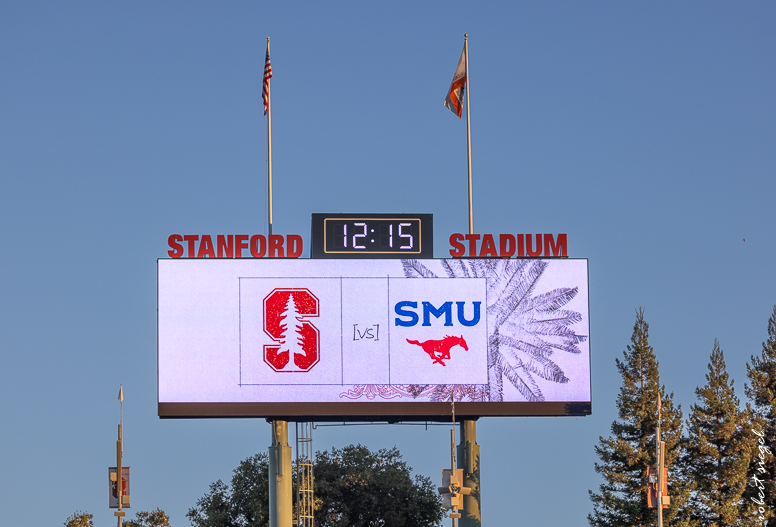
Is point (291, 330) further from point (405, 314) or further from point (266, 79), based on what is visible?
point (266, 79)

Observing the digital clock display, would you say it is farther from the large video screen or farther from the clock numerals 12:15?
the large video screen

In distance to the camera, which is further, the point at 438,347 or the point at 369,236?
the point at 369,236

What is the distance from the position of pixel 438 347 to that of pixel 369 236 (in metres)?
5.64

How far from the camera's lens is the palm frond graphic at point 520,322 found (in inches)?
2060

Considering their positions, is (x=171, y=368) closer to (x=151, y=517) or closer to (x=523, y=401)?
(x=523, y=401)

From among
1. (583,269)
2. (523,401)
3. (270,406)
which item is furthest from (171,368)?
(583,269)

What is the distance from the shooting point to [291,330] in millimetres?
52125

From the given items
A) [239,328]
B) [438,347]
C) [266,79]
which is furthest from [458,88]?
[239,328]

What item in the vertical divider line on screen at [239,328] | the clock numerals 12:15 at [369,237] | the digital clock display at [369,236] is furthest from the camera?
the clock numerals 12:15 at [369,237]

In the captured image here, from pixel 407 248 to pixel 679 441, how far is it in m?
20.7

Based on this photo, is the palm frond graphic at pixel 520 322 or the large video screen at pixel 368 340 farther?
the palm frond graphic at pixel 520 322

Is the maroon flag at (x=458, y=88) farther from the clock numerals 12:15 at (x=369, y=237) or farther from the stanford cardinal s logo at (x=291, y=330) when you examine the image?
the stanford cardinal s logo at (x=291, y=330)

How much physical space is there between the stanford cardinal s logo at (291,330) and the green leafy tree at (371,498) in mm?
23339

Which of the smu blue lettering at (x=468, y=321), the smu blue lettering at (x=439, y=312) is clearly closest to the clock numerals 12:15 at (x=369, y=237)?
the smu blue lettering at (x=439, y=312)
